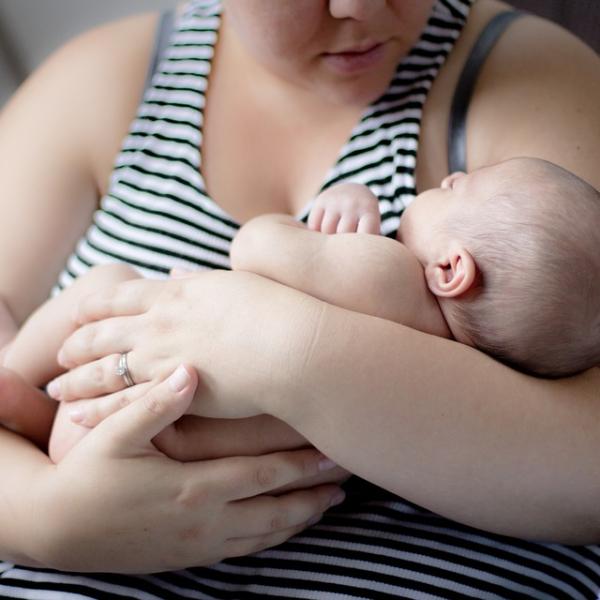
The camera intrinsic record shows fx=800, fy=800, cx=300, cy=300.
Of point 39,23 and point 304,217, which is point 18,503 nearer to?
point 304,217

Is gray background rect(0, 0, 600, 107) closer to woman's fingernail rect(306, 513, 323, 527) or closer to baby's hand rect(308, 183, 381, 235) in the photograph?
baby's hand rect(308, 183, 381, 235)

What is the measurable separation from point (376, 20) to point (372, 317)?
0.37m

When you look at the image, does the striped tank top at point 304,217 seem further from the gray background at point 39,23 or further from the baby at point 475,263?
the gray background at point 39,23

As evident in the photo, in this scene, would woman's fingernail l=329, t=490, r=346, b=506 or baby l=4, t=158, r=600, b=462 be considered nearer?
baby l=4, t=158, r=600, b=462

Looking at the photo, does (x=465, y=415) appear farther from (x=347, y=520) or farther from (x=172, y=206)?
(x=172, y=206)

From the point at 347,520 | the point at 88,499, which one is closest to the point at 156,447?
the point at 88,499

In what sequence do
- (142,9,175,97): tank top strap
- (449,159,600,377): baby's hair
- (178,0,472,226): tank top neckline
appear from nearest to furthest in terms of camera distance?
(449,159,600,377): baby's hair
(178,0,472,226): tank top neckline
(142,9,175,97): tank top strap

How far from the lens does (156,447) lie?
0.86 m

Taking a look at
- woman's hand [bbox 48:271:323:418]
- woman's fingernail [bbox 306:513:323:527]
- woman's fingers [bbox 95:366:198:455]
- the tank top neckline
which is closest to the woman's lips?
the tank top neckline

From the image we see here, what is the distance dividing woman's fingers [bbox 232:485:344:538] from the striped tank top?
0.04m

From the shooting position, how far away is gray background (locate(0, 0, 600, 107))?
1.52 metres

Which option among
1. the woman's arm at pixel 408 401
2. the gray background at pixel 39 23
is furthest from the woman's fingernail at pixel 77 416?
the gray background at pixel 39 23

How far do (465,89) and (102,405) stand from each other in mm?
623

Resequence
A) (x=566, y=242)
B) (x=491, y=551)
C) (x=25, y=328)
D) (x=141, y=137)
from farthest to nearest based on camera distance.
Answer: (x=141, y=137)
(x=25, y=328)
(x=491, y=551)
(x=566, y=242)
